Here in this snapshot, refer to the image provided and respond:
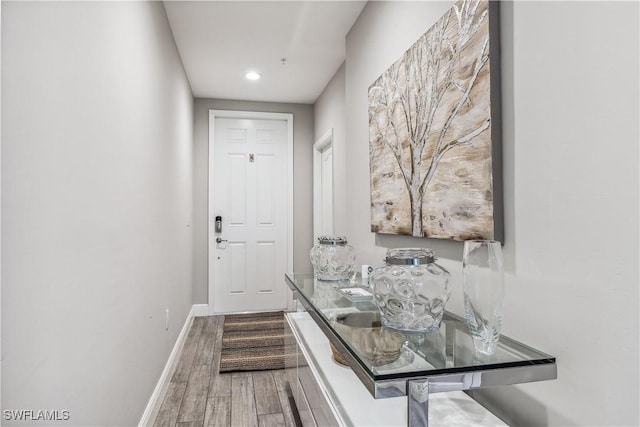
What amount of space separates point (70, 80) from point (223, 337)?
116 inches

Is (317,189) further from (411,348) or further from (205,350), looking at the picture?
(411,348)

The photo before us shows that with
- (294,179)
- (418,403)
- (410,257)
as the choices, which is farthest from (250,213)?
(418,403)

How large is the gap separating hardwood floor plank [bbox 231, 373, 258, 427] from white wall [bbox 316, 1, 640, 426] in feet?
4.60

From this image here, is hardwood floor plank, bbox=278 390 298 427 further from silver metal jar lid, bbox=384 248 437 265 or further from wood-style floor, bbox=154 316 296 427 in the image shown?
silver metal jar lid, bbox=384 248 437 265

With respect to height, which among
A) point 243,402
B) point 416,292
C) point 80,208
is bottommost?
point 243,402

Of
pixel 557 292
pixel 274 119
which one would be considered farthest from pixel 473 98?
pixel 274 119

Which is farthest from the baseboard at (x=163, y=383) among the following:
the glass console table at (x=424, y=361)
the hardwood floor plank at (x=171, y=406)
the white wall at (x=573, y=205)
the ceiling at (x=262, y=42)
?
the ceiling at (x=262, y=42)

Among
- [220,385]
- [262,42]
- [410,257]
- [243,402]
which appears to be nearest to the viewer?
[410,257]

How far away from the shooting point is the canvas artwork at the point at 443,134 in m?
1.25

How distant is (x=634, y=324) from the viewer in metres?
0.82

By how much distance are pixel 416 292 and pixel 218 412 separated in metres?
1.71

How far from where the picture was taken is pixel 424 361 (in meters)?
0.95

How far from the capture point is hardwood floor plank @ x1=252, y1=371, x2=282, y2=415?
7.47 ft

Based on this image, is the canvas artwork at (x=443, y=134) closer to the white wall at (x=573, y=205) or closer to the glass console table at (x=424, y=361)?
the white wall at (x=573, y=205)
